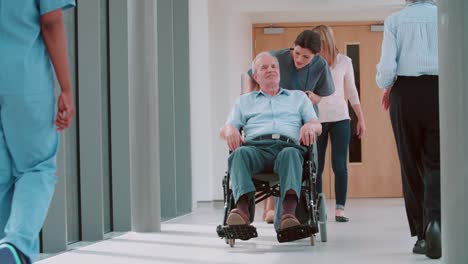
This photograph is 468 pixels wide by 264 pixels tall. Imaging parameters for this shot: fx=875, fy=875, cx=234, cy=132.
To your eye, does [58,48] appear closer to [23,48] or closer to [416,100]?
[23,48]

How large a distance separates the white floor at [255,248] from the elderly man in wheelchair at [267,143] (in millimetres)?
148

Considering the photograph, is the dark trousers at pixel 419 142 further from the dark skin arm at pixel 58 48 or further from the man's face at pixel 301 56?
the dark skin arm at pixel 58 48

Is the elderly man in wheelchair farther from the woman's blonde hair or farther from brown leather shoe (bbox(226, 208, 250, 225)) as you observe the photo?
the woman's blonde hair

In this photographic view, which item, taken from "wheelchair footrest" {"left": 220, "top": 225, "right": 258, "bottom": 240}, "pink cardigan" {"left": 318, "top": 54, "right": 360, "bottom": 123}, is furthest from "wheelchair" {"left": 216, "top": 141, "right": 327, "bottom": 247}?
"pink cardigan" {"left": 318, "top": 54, "right": 360, "bottom": 123}

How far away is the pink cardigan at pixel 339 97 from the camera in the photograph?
6.51 meters

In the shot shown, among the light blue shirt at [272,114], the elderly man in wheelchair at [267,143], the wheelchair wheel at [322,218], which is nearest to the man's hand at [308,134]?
the elderly man in wheelchair at [267,143]

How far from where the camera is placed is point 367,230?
5668mm

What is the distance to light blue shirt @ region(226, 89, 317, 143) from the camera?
486 cm

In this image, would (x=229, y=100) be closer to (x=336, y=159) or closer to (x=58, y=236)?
(x=336, y=159)

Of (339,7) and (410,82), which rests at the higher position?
(339,7)

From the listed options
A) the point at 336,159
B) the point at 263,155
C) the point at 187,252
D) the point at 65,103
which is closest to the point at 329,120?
the point at 336,159

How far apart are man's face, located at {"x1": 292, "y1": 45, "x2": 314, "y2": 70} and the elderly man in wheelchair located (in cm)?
54

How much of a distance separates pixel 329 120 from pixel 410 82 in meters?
2.50

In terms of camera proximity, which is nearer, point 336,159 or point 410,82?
point 410,82
